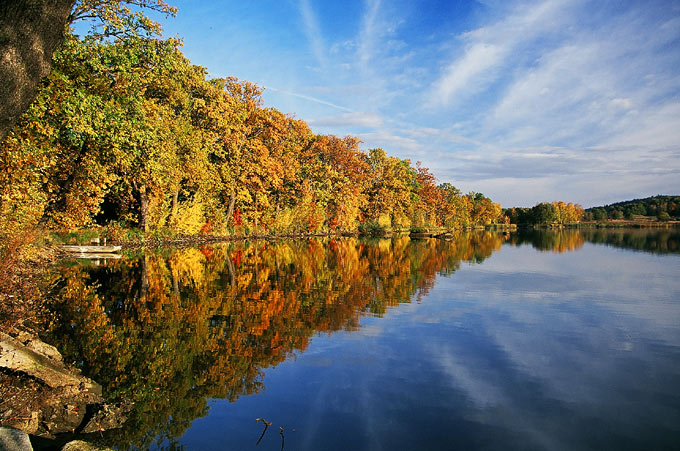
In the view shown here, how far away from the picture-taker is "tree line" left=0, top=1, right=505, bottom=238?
14.9 metres

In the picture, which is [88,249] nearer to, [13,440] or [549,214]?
[13,440]

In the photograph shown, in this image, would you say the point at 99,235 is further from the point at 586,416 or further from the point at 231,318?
the point at 586,416

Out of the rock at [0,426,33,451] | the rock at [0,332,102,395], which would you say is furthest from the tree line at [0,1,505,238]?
the rock at [0,426,33,451]

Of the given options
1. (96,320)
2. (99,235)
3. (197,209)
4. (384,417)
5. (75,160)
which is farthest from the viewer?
(197,209)

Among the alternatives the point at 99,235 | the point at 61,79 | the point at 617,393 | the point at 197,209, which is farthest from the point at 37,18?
the point at 197,209

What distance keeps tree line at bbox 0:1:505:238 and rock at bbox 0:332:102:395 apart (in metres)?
8.42

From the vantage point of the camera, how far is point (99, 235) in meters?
33.3

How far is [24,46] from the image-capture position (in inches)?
170

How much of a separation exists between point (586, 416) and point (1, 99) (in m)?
8.87

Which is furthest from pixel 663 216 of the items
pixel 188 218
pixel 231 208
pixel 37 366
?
pixel 37 366

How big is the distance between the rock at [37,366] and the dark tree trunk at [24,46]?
3.47m

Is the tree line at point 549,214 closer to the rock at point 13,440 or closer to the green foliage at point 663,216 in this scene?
the green foliage at point 663,216

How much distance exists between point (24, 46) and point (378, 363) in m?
7.77

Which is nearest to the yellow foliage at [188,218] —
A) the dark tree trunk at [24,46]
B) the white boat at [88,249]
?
Result: the white boat at [88,249]
